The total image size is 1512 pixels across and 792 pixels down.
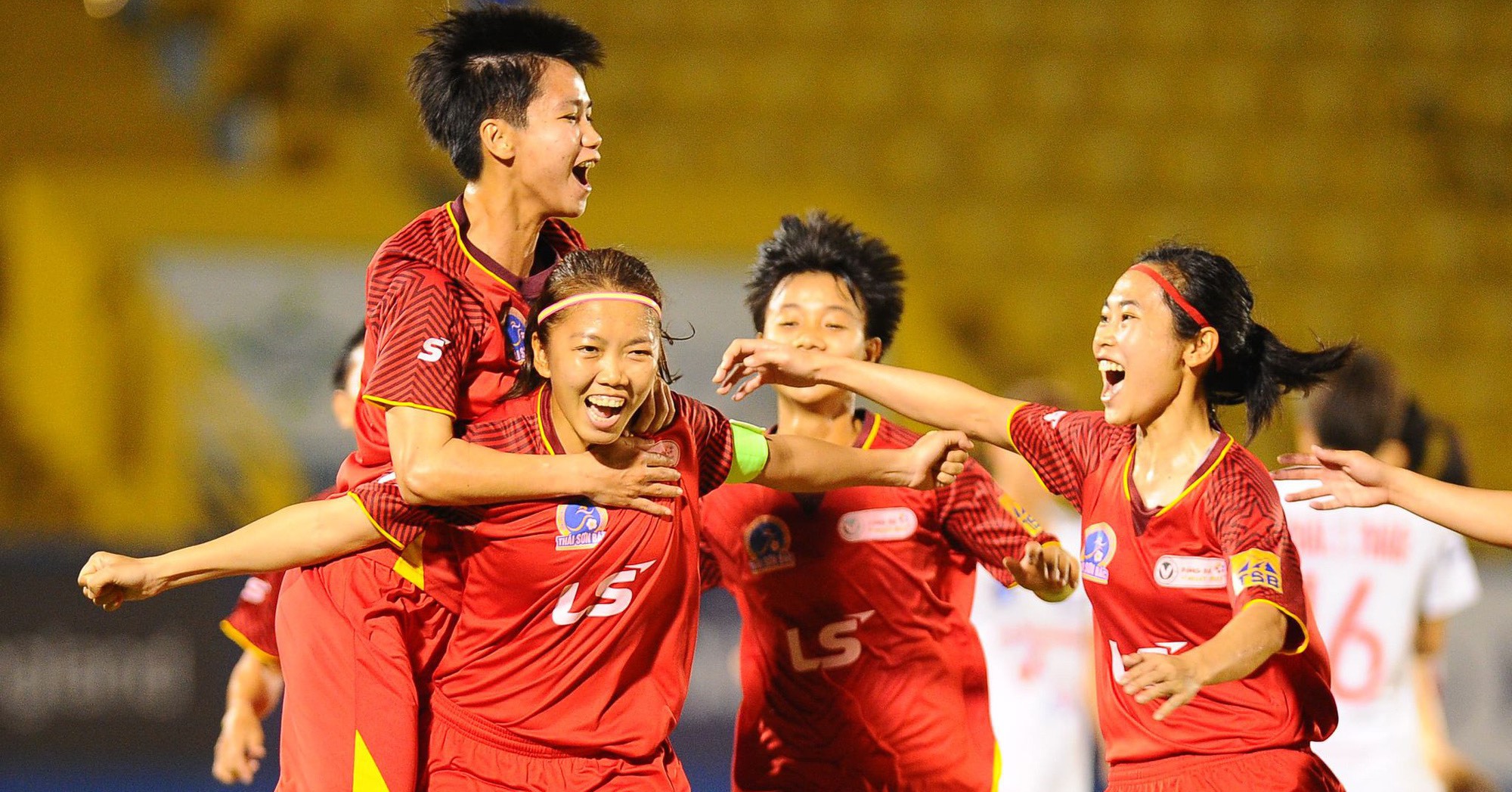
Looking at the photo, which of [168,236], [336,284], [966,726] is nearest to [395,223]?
[336,284]

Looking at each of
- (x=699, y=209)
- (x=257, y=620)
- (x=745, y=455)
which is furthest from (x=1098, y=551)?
(x=699, y=209)

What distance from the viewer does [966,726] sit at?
414 centimetres

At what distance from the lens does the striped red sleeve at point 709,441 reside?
3.41 m

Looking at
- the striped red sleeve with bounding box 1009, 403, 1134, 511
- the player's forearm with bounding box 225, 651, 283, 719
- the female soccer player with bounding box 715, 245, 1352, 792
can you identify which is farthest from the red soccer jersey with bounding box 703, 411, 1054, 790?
the player's forearm with bounding box 225, 651, 283, 719

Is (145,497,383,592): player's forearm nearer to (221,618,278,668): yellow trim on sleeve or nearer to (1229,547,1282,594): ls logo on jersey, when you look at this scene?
(221,618,278,668): yellow trim on sleeve

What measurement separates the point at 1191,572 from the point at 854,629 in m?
1.03

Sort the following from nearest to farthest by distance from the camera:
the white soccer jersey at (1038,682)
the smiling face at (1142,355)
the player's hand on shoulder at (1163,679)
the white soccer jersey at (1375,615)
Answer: the player's hand on shoulder at (1163,679) < the smiling face at (1142,355) < the white soccer jersey at (1375,615) < the white soccer jersey at (1038,682)

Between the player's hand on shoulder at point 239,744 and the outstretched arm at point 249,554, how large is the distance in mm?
929

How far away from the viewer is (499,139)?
353 centimetres

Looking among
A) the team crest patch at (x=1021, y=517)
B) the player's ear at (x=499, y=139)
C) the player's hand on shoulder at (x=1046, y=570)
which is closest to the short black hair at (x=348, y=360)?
the player's ear at (x=499, y=139)

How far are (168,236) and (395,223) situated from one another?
1003 mm

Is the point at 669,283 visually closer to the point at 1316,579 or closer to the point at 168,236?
the point at 168,236

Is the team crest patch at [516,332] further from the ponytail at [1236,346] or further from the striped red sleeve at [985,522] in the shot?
the ponytail at [1236,346]

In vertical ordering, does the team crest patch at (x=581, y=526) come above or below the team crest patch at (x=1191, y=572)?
above
